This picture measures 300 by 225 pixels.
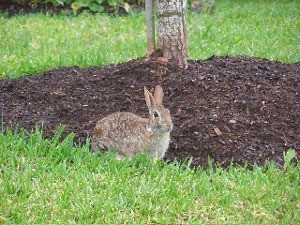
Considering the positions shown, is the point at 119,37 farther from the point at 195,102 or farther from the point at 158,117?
the point at 158,117

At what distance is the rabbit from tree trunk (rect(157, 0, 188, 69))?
4.78 feet

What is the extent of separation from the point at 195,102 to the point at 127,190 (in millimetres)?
1831

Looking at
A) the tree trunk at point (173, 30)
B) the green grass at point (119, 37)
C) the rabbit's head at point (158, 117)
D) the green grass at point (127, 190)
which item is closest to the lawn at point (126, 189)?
the green grass at point (127, 190)

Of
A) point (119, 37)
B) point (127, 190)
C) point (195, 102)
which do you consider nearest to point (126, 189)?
point (127, 190)

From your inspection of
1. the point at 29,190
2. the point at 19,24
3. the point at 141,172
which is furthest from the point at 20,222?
the point at 19,24

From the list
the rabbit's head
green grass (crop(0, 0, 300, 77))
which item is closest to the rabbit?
the rabbit's head

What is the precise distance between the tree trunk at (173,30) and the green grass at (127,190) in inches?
72.6

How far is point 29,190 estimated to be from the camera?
5.23 metres

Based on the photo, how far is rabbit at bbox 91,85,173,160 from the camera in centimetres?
592

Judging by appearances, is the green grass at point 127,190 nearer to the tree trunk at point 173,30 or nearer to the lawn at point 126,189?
the lawn at point 126,189

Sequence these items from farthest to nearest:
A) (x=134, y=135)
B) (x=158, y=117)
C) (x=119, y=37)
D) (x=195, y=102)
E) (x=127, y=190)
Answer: (x=119, y=37) < (x=195, y=102) < (x=134, y=135) < (x=158, y=117) < (x=127, y=190)

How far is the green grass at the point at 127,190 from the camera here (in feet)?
16.3

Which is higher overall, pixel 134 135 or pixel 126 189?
pixel 134 135

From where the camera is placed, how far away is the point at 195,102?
6.88 meters
